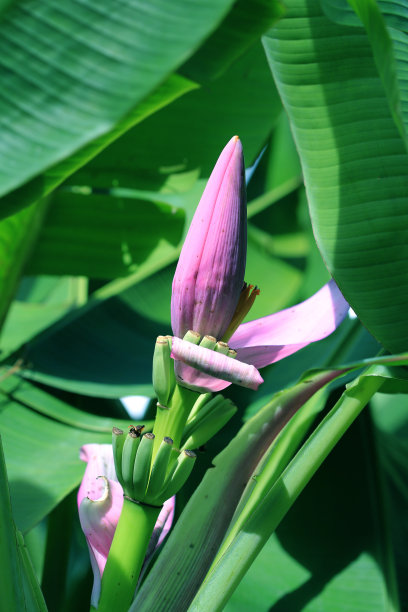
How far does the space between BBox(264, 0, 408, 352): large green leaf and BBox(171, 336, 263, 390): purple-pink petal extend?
0.40ft

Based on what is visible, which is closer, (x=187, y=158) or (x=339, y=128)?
(x=339, y=128)

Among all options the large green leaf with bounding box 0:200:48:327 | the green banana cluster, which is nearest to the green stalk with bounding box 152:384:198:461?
the green banana cluster

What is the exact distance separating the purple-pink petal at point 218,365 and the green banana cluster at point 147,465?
0.19ft

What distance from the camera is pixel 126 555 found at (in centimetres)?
41

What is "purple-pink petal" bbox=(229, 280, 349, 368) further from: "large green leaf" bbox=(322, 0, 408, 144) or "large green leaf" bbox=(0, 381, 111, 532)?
"large green leaf" bbox=(0, 381, 111, 532)

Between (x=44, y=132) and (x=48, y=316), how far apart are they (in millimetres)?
Answer: 631

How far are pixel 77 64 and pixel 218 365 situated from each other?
0.59ft

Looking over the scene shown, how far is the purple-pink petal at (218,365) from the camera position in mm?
353

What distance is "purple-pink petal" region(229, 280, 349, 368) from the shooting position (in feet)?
1.36

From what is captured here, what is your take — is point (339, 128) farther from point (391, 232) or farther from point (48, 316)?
point (48, 316)

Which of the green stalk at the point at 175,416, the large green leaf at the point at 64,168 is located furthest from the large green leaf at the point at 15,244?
the green stalk at the point at 175,416

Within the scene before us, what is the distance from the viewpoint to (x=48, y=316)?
2.97ft

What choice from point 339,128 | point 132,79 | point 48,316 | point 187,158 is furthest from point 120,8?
point 48,316

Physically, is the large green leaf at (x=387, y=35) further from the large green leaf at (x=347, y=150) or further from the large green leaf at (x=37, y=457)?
the large green leaf at (x=37, y=457)
